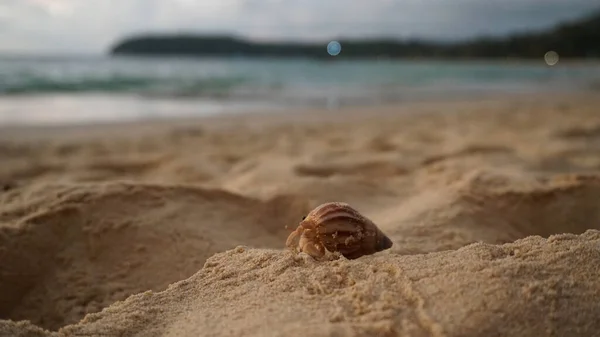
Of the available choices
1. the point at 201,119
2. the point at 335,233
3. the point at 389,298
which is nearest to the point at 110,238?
the point at 335,233

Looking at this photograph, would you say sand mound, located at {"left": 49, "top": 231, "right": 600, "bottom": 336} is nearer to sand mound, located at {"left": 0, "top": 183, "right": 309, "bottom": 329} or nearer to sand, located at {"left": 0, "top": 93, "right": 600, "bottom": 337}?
sand, located at {"left": 0, "top": 93, "right": 600, "bottom": 337}

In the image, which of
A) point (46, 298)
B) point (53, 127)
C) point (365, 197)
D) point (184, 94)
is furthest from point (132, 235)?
point (184, 94)

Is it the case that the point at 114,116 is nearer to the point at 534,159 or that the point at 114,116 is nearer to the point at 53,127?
the point at 53,127

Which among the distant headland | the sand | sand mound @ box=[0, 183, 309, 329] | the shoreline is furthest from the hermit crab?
the distant headland

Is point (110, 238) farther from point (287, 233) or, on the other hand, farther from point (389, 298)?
point (389, 298)

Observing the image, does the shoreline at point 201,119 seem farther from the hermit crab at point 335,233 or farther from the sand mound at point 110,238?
the hermit crab at point 335,233

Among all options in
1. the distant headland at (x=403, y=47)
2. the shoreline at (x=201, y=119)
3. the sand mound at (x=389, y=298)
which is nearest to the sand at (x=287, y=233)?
the sand mound at (x=389, y=298)
